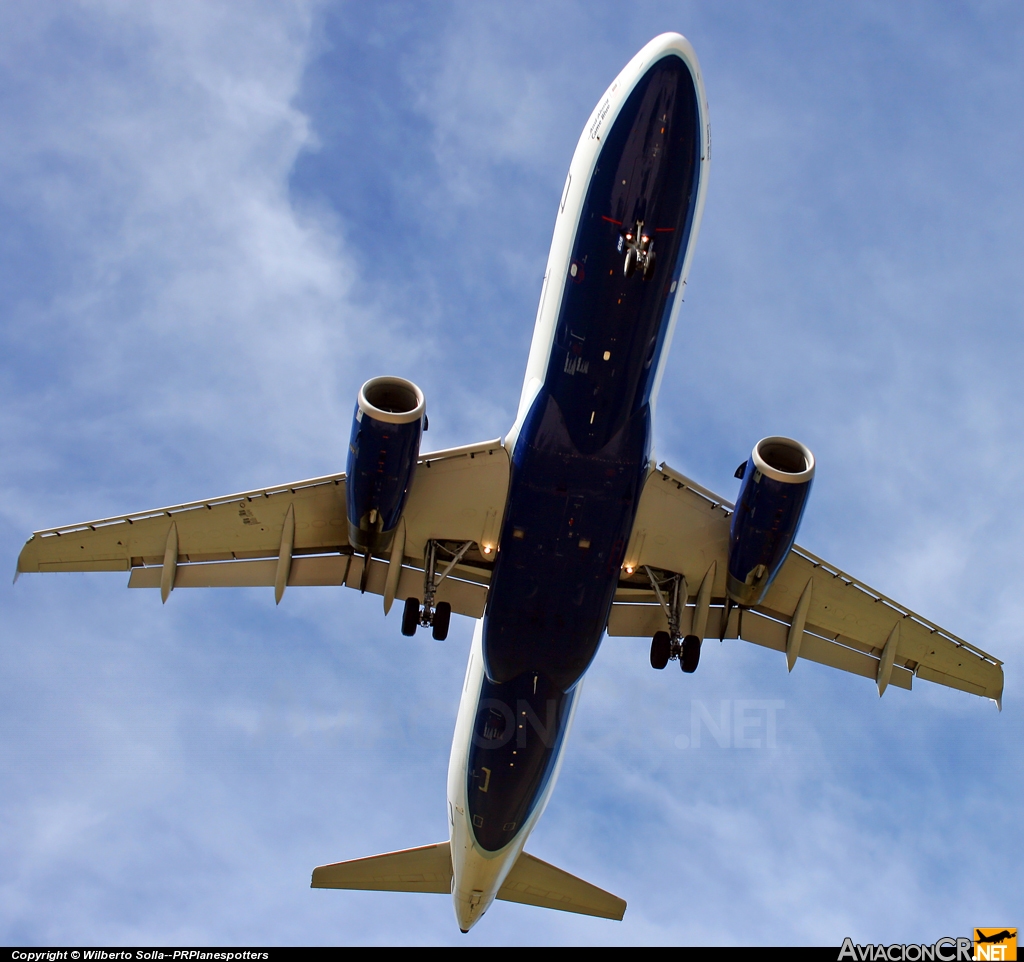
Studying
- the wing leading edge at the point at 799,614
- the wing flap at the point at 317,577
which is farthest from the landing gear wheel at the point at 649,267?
the wing flap at the point at 317,577

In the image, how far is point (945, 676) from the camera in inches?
803

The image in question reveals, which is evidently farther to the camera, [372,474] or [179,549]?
[179,549]

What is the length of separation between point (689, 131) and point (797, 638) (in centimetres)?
1019

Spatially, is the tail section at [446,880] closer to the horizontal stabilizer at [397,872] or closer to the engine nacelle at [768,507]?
the horizontal stabilizer at [397,872]

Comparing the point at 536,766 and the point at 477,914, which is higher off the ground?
the point at 536,766

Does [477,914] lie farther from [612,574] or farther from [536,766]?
[612,574]

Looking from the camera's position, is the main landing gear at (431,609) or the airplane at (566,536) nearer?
the airplane at (566,536)

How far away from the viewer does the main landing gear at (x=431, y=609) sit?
18.7 m

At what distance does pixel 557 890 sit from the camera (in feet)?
77.8

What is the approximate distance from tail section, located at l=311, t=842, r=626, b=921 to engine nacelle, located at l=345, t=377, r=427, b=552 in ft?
31.7

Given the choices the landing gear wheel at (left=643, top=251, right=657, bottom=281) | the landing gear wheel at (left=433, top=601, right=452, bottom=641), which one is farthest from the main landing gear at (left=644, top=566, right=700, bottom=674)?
the landing gear wheel at (left=643, top=251, right=657, bottom=281)

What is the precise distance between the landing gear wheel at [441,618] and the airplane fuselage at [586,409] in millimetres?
681

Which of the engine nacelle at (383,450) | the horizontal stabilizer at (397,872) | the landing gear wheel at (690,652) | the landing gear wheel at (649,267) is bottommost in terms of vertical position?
the horizontal stabilizer at (397,872)

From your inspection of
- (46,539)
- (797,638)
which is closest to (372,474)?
(46,539)
